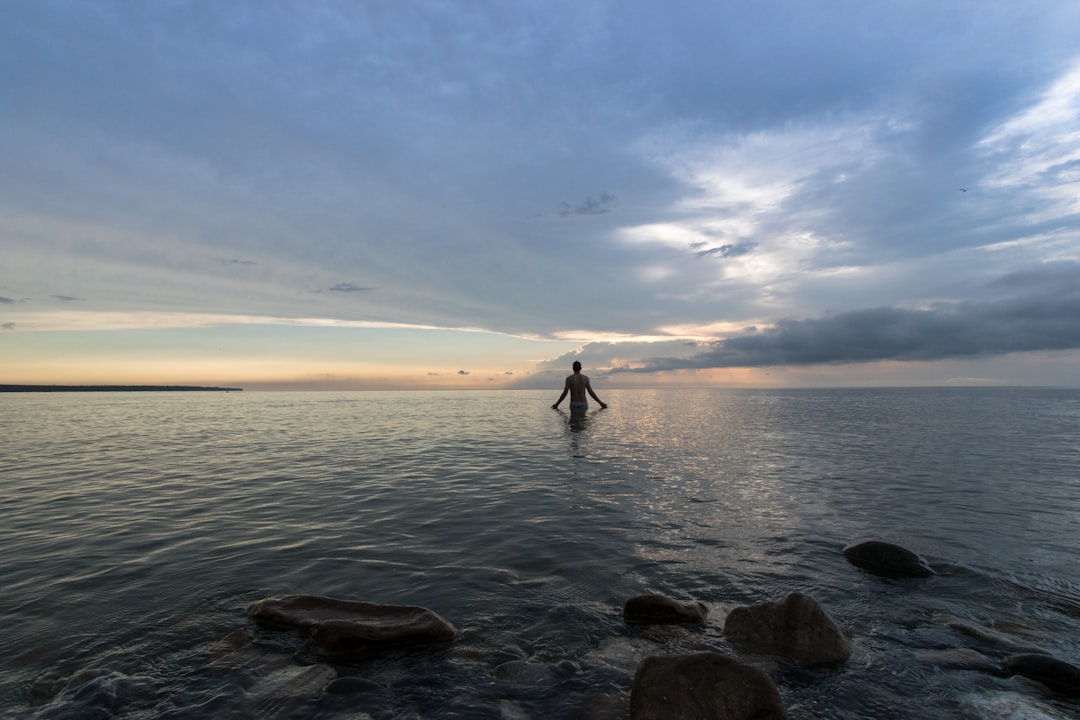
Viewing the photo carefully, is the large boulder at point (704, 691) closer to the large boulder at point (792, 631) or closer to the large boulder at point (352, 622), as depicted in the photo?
the large boulder at point (792, 631)

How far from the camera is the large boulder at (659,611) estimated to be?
709cm

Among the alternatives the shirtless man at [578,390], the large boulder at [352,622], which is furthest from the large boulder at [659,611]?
the shirtless man at [578,390]

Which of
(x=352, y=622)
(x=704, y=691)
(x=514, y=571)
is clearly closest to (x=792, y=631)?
(x=704, y=691)

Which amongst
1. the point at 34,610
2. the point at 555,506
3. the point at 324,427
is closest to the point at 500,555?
the point at 555,506

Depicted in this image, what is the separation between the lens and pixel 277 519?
40.9ft

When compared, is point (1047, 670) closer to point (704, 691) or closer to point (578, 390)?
point (704, 691)

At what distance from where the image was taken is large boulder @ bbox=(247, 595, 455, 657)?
6.43m

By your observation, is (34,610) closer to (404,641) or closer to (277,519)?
(277,519)

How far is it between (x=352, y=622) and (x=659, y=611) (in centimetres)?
421

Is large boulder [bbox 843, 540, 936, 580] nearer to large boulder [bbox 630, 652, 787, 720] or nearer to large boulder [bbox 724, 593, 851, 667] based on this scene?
large boulder [bbox 724, 593, 851, 667]

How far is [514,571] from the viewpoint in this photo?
9.12 m

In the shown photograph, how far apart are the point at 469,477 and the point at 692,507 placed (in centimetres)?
790

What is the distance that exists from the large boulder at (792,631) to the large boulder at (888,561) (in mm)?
3317

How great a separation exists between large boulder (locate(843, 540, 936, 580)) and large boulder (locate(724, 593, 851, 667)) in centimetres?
332
